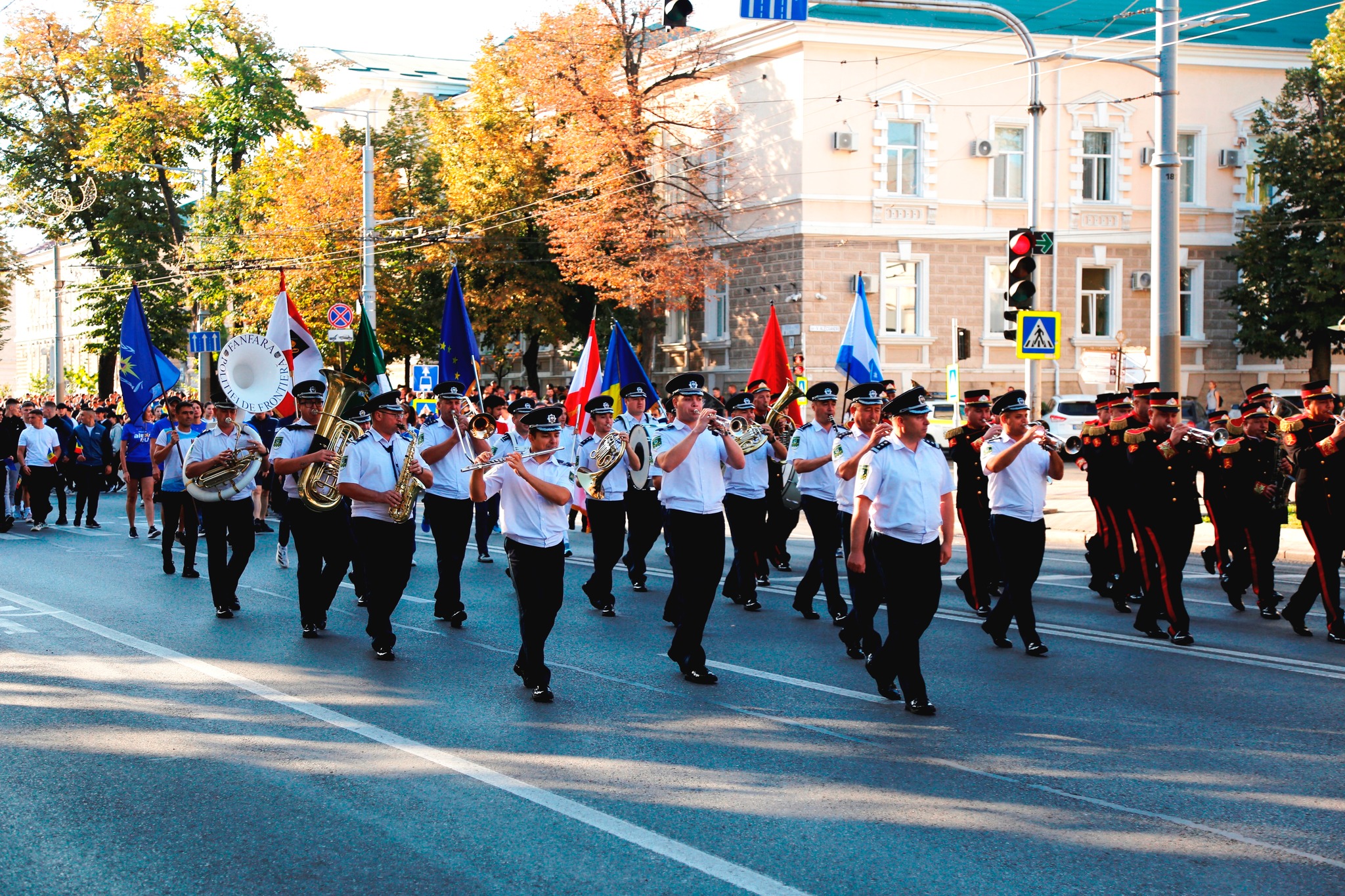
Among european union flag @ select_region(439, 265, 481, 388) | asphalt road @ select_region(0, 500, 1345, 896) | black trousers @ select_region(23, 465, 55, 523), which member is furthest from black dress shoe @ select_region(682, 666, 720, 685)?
black trousers @ select_region(23, 465, 55, 523)

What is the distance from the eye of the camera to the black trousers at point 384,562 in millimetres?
10094

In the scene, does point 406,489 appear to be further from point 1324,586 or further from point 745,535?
point 1324,586

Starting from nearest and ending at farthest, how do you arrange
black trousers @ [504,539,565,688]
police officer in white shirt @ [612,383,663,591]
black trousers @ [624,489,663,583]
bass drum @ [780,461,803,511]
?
black trousers @ [504,539,565,688]
police officer in white shirt @ [612,383,663,591]
black trousers @ [624,489,663,583]
bass drum @ [780,461,803,511]

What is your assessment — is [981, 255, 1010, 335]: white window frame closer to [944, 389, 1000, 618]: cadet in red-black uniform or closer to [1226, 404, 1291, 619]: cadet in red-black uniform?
[1226, 404, 1291, 619]: cadet in red-black uniform

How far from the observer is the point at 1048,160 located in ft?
128

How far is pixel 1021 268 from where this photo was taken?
18.0 m

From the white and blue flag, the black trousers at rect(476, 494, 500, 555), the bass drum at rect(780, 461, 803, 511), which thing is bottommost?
the black trousers at rect(476, 494, 500, 555)

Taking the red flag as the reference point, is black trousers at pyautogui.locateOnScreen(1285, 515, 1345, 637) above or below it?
below

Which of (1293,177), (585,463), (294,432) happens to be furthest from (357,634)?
(1293,177)

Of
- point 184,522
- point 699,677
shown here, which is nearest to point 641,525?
point 699,677

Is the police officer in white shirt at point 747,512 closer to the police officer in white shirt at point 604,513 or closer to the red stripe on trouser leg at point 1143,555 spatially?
the police officer in white shirt at point 604,513

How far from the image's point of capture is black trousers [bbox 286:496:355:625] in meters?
11.1

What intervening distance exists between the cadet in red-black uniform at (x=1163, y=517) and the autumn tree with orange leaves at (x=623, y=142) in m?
27.2

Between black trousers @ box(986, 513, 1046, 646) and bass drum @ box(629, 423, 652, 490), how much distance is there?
2.88 meters
